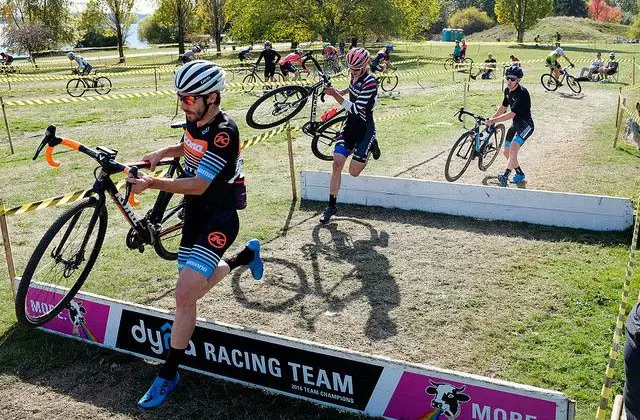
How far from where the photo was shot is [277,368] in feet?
14.3

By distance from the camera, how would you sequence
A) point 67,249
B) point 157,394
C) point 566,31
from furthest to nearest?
point 566,31 → point 67,249 → point 157,394

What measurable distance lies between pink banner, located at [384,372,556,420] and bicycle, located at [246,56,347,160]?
21.6 ft

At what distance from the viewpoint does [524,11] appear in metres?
65.2

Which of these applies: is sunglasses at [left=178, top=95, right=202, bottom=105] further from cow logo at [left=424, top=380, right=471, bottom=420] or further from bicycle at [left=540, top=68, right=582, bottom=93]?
bicycle at [left=540, top=68, right=582, bottom=93]

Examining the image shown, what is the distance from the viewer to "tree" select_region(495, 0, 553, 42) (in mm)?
65188

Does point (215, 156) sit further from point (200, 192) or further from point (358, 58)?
point (358, 58)

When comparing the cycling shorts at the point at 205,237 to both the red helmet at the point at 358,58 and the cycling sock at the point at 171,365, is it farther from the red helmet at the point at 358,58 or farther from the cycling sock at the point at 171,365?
the red helmet at the point at 358,58

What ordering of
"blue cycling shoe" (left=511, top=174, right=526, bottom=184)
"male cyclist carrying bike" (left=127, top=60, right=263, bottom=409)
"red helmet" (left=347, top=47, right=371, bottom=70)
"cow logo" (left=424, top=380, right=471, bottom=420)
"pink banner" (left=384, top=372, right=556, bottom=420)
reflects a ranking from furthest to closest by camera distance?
"blue cycling shoe" (left=511, top=174, right=526, bottom=184)
"red helmet" (left=347, top=47, right=371, bottom=70)
"male cyclist carrying bike" (left=127, top=60, right=263, bottom=409)
"cow logo" (left=424, top=380, right=471, bottom=420)
"pink banner" (left=384, top=372, right=556, bottom=420)

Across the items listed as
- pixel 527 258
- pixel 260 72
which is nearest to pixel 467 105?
pixel 260 72

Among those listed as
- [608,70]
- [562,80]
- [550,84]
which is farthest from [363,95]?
[608,70]

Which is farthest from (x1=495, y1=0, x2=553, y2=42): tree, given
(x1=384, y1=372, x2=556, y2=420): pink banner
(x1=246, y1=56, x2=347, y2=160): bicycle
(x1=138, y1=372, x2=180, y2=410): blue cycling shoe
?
(x1=138, y1=372, x2=180, y2=410): blue cycling shoe

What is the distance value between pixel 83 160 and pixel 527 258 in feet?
32.3

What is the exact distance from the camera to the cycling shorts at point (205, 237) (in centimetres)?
427

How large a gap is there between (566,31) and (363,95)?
76.6 metres
